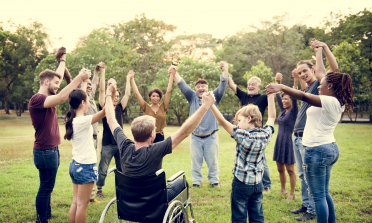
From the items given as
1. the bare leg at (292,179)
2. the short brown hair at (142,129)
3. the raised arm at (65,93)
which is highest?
the raised arm at (65,93)

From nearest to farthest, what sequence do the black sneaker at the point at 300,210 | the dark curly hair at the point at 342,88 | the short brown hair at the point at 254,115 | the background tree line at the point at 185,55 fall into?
the short brown hair at the point at 254,115 → the dark curly hair at the point at 342,88 → the black sneaker at the point at 300,210 → the background tree line at the point at 185,55

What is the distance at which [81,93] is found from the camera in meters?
2.99

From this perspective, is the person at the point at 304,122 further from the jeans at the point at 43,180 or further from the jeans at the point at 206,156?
the jeans at the point at 43,180

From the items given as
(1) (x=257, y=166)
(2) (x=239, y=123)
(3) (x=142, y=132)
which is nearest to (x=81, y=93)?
(3) (x=142, y=132)

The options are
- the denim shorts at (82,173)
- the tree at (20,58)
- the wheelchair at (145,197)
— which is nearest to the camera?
the wheelchair at (145,197)

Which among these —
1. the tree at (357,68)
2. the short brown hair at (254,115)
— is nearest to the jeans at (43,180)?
the short brown hair at (254,115)

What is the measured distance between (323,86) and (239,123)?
43.3 inches

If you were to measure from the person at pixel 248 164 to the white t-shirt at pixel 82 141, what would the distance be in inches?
62.5

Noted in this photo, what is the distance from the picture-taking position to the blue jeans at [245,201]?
248cm

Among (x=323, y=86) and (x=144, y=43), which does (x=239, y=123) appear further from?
(x=144, y=43)

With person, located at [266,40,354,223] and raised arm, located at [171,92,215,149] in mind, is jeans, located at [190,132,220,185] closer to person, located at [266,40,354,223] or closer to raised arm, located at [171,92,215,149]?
person, located at [266,40,354,223]

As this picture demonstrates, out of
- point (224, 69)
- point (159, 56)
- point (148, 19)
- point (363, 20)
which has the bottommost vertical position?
point (224, 69)

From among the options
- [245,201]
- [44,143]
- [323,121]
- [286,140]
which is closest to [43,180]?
[44,143]

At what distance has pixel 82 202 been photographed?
2.75m
